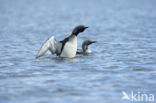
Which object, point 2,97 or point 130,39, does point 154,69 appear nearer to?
point 2,97

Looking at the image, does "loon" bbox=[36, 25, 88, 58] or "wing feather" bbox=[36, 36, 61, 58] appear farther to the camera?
"loon" bbox=[36, 25, 88, 58]

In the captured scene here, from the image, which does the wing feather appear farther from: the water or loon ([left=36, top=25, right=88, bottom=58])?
the water

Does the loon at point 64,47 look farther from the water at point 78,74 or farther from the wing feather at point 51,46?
the water at point 78,74

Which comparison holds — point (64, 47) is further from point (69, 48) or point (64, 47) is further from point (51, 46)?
point (51, 46)

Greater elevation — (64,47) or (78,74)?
(64,47)

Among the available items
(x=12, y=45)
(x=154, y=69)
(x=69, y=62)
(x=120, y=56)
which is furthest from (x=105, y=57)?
(x=12, y=45)

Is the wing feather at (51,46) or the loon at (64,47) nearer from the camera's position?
the wing feather at (51,46)

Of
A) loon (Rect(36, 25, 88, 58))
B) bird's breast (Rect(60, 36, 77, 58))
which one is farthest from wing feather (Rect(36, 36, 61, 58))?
bird's breast (Rect(60, 36, 77, 58))

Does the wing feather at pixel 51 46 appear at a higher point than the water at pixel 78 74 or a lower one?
higher

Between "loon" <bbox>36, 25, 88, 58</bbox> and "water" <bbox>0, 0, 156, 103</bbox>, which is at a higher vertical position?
"loon" <bbox>36, 25, 88, 58</bbox>

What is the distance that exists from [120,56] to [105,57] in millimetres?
454

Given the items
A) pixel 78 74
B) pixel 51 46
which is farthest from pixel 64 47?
pixel 78 74

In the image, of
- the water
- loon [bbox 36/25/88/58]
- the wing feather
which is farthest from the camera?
loon [bbox 36/25/88/58]

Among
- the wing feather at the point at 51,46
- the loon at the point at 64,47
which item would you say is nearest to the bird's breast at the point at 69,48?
the loon at the point at 64,47
